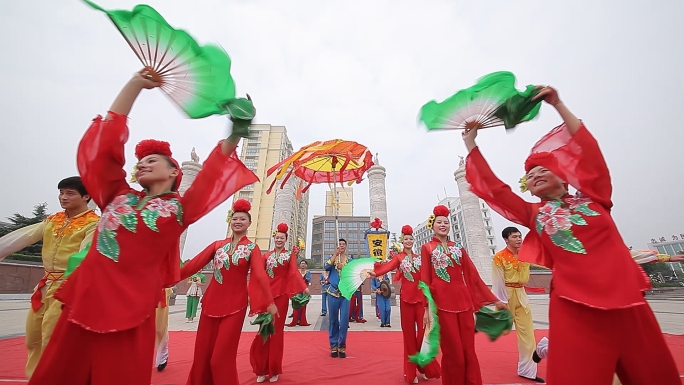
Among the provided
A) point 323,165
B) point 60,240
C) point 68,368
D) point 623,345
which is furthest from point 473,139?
point 323,165

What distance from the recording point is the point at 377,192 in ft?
81.9

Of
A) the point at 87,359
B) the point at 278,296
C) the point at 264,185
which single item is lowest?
the point at 87,359

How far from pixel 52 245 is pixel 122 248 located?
188 cm

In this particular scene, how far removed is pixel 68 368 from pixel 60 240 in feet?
6.27

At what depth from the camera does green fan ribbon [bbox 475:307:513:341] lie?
6.66 feet

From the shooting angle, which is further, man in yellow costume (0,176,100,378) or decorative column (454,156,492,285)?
decorative column (454,156,492,285)

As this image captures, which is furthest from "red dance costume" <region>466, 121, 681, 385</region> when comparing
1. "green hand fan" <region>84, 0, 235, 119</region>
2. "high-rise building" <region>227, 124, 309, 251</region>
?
"high-rise building" <region>227, 124, 309, 251</region>

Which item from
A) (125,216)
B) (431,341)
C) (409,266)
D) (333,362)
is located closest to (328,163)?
(409,266)

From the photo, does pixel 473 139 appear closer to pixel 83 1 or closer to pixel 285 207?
pixel 83 1

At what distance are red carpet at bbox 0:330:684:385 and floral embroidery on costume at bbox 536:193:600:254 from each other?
2592mm

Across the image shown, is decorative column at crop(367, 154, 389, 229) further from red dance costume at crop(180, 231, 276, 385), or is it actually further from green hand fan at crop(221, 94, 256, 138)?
green hand fan at crop(221, 94, 256, 138)

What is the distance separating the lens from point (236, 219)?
3.24 m

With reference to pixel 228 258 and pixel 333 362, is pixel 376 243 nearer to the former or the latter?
pixel 333 362

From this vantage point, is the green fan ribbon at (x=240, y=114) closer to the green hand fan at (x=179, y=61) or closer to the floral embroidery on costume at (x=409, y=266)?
the green hand fan at (x=179, y=61)
